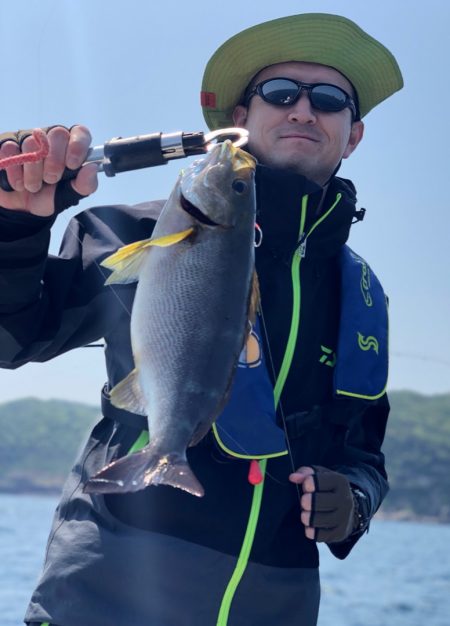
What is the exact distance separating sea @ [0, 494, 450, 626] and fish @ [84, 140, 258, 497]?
10.8 meters

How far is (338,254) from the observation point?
398 centimetres

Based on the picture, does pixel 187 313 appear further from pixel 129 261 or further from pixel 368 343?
pixel 368 343

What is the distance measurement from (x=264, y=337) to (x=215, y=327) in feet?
2.55

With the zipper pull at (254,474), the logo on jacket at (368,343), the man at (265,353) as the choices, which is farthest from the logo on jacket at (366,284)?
the zipper pull at (254,474)

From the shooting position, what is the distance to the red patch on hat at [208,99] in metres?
4.20

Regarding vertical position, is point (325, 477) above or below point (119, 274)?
below

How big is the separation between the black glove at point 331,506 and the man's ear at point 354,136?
5.25ft

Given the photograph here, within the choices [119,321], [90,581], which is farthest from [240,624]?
[119,321]

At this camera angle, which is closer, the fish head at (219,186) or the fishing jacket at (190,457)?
the fish head at (219,186)

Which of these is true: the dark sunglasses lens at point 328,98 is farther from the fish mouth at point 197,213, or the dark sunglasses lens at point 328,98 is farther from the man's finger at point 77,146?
the man's finger at point 77,146

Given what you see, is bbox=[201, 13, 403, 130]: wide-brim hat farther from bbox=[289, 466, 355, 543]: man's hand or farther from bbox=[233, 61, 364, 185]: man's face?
bbox=[289, 466, 355, 543]: man's hand

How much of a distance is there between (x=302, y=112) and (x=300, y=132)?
3.2 inches

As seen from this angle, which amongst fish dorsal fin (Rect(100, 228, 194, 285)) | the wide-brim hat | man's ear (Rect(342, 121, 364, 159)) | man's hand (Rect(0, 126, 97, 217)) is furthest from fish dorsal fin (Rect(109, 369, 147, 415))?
man's ear (Rect(342, 121, 364, 159))

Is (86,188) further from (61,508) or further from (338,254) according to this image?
(338,254)
